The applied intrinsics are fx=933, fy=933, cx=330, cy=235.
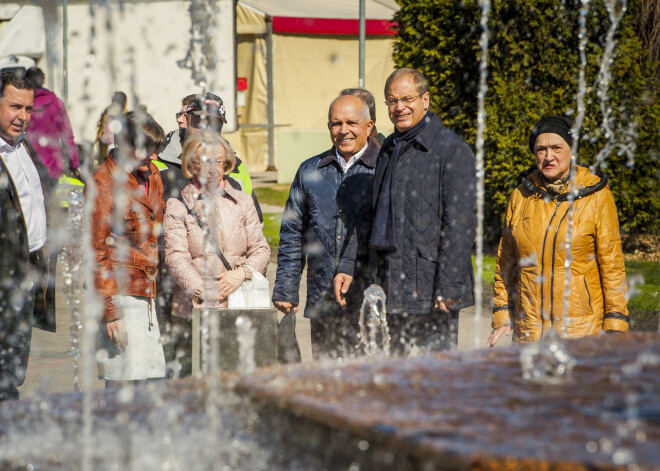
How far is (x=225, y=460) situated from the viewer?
218 centimetres

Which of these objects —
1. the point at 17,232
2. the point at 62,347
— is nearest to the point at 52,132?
the point at 62,347

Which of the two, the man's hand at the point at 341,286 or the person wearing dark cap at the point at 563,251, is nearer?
the person wearing dark cap at the point at 563,251

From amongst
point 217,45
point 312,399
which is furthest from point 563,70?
point 312,399

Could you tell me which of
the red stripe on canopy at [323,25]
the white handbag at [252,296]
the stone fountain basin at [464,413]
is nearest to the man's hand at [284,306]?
the white handbag at [252,296]

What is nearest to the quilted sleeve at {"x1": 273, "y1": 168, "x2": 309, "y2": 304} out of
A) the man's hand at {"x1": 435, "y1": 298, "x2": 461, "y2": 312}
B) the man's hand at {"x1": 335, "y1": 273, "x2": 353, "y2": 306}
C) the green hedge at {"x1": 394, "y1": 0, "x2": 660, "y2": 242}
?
the man's hand at {"x1": 335, "y1": 273, "x2": 353, "y2": 306}

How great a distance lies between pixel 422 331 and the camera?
16.7 feet

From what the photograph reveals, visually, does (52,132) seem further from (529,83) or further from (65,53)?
(529,83)

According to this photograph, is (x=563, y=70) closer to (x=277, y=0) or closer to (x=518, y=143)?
(x=518, y=143)

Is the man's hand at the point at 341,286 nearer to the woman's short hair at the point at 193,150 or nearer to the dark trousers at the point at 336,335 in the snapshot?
the dark trousers at the point at 336,335

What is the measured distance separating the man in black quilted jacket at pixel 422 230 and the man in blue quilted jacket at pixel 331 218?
24 centimetres

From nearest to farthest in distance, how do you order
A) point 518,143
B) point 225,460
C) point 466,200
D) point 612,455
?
point 612,455 < point 225,460 < point 466,200 < point 518,143

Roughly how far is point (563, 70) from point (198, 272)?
21.8 feet

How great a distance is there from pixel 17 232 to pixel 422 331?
2367 millimetres

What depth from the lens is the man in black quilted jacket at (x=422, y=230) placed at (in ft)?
16.3
